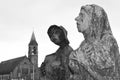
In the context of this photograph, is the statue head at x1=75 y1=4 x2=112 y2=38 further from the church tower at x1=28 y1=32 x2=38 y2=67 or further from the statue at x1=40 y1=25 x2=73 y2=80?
the church tower at x1=28 y1=32 x2=38 y2=67

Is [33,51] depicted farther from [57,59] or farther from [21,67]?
[57,59]

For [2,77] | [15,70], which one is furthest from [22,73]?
[2,77]

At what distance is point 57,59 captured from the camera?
15.4 ft

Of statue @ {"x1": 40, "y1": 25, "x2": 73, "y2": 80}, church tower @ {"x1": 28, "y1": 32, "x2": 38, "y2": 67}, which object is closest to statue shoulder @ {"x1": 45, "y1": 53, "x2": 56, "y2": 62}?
statue @ {"x1": 40, "y1": 25, "x2": 73, "y2": 80}

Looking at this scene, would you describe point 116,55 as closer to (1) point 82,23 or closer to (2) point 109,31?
(2) point 109,31

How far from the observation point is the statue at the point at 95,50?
10.7ft

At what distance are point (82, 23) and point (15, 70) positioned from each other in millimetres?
90129

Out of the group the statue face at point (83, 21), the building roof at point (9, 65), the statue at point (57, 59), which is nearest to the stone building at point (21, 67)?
the building roof at point (9, 65)

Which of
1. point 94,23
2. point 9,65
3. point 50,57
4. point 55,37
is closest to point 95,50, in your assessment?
point 94,23

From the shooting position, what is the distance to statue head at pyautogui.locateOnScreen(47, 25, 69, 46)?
467cm

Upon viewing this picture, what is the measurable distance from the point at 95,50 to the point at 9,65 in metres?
93.4

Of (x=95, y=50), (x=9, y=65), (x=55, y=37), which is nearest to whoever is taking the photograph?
(x=95, y=50)

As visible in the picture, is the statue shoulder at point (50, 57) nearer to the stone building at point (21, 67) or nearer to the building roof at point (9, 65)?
the stone building at point (21, 67)

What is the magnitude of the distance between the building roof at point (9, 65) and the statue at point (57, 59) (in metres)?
88.2
